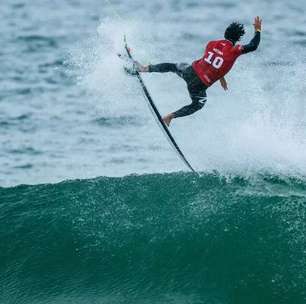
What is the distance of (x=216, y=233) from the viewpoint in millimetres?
8477

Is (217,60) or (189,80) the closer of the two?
(217,60)

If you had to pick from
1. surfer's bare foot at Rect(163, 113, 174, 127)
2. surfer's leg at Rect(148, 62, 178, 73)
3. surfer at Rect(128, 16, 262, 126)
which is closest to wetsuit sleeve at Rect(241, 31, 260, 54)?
surfer at Rect(128, 16, 262, 126)

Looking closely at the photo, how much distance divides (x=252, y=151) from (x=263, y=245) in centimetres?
227

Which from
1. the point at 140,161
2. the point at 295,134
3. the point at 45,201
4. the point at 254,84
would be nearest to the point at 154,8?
the point at 254,84

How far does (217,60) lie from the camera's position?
852cm

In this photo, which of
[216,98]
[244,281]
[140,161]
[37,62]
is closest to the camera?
[244,281]

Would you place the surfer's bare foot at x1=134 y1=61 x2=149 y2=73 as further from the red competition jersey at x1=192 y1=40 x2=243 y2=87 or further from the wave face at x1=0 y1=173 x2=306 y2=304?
the wave face at x1=0 y1=173 x2=306 y2=304

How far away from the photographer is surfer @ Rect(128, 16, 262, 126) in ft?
27.6

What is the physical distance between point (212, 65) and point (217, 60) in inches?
4.2

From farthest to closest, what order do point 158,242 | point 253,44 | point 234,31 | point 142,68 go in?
point 142,68 → point 158,242 → point 234,31 → point 253,44

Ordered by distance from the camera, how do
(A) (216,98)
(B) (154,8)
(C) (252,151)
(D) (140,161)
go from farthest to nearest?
(B) (154,8), (A) (216,98), (D) (140,161), (C) (252,151)

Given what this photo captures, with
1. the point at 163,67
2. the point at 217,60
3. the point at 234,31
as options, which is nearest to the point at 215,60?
the point at 217,60

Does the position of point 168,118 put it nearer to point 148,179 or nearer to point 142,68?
point 142,68

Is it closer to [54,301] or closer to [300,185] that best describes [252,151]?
[300,185]
